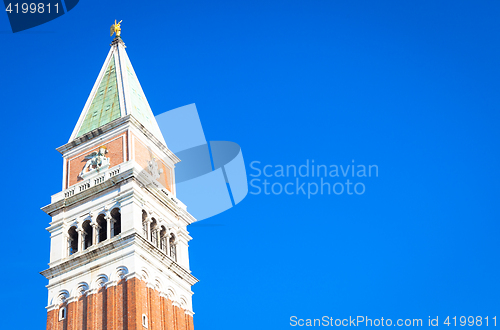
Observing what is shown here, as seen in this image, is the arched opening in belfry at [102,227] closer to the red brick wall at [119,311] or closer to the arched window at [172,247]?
the red brick wall at [119,311]

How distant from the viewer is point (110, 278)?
60781mm

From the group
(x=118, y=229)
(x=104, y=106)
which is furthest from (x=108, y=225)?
(x=104, y=106)

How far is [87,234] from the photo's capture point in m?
65.1

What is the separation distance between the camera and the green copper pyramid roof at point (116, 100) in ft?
238

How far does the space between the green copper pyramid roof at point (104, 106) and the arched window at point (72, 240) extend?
1054cm

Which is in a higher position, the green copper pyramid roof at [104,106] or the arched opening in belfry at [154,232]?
the green copper pyramid roof at [104,106]

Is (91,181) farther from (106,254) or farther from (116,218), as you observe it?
(106,254)

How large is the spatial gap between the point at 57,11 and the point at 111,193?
1558 cm

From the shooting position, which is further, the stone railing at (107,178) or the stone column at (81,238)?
the stone railing at (107,178)

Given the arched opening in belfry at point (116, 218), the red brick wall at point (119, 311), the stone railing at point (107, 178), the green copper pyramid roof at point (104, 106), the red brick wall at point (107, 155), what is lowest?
the red brick wall at point (119, 311)

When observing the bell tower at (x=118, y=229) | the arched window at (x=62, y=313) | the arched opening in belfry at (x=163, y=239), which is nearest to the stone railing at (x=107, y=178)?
the bell tower at (x=118, y=229)

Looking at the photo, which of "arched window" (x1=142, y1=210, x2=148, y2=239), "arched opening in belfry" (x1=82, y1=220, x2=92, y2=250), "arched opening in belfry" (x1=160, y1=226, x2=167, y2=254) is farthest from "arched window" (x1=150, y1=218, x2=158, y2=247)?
"arched opening in belfry" (x1=82, y1=220, x2=92, y2=250)

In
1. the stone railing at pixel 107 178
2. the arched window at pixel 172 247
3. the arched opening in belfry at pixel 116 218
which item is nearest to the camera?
the arched opening in belfry at pixel 116 218

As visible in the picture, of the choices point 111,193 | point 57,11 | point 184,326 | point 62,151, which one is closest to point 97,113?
point 62,151
